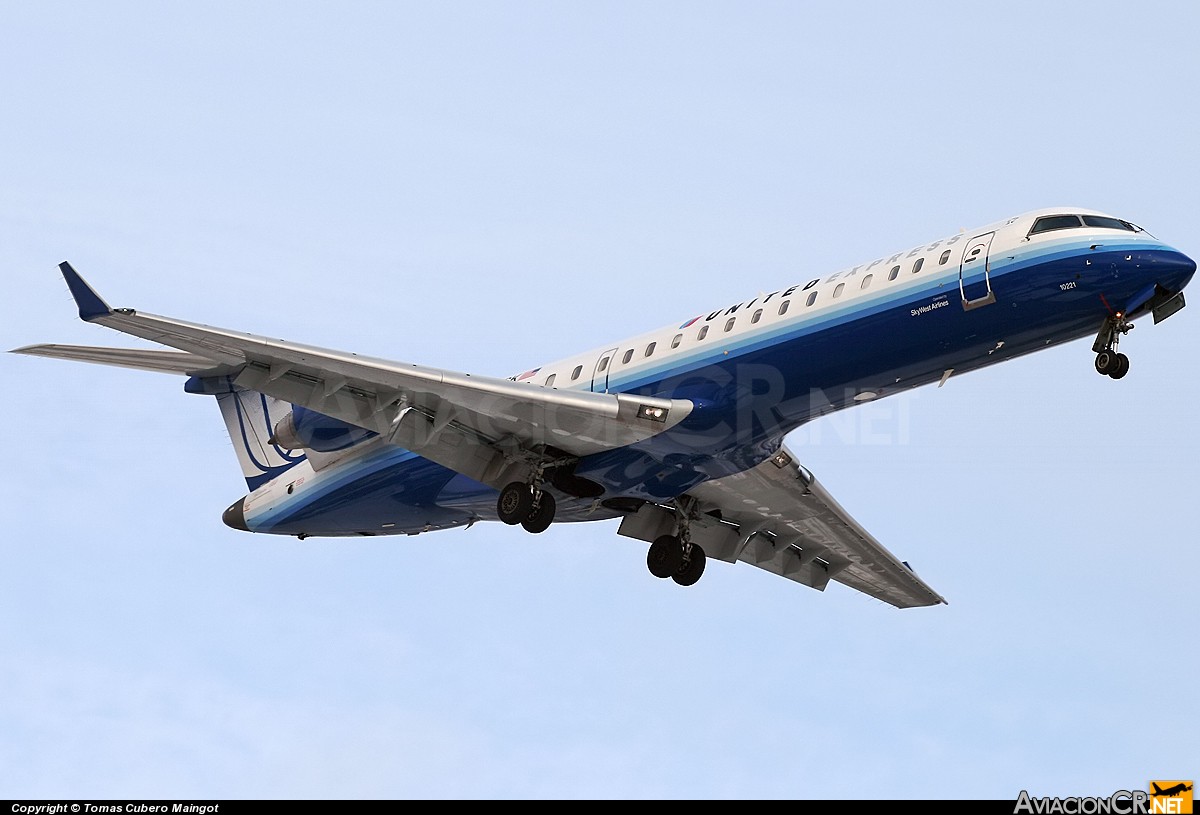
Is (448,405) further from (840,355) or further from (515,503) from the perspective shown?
(840,355)

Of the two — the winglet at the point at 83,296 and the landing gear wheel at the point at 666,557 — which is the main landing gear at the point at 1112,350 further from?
the winglet at the point at 83,296

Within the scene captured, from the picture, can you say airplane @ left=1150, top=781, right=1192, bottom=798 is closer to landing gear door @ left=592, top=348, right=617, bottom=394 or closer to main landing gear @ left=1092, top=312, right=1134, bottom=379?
main landing gear @ left=1092, top=312, right=1134, bottom=379

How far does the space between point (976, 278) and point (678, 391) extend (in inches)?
188

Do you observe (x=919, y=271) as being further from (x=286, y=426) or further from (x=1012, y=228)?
(x=286, y=426)

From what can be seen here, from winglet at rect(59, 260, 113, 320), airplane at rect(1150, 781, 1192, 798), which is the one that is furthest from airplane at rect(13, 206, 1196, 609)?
airplane at rect(1150, 781, 1192, 798)

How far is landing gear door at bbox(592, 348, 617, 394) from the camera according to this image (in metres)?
26.6

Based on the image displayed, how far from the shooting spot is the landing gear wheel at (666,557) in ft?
96.4

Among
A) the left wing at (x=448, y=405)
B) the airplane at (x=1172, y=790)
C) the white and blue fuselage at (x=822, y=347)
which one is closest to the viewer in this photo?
the airplane at (x=1172, y=790)

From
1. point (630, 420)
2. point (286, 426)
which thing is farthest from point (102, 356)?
point (630, 420)

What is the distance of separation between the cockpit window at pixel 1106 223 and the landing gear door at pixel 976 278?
1.37 m

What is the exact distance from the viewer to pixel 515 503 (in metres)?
26.4

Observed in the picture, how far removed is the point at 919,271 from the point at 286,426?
10494 millimetres

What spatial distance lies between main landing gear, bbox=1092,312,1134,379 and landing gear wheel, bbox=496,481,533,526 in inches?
343

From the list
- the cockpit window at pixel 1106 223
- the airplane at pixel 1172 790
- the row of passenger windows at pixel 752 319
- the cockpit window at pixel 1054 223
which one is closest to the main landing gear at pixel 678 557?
the row of passenger windows at pixel 752 319
